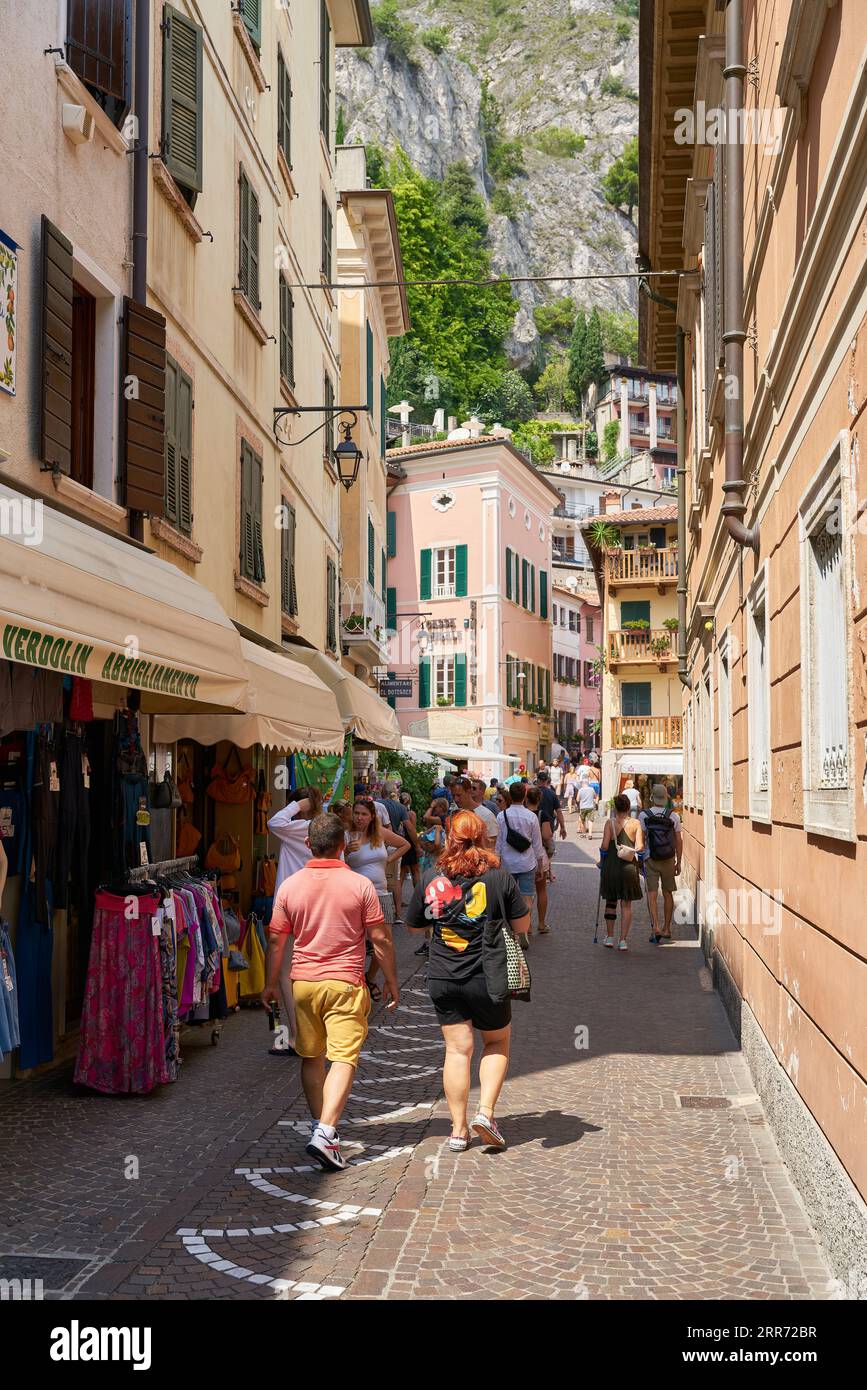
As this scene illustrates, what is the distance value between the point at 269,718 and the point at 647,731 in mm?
35194

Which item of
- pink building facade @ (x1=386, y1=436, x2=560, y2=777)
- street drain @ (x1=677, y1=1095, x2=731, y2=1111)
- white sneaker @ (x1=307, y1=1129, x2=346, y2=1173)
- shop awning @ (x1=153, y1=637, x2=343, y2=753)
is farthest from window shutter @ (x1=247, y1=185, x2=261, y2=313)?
pink building facade @ (x1=386, y1=436, x2=560, y2=777)

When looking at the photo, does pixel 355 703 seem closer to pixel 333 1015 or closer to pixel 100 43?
pixel 100 43

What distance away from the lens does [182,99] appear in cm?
1132

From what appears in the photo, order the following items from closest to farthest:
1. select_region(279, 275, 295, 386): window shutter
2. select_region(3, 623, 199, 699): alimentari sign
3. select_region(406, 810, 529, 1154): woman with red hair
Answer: select_region(3, 623, 199, 699): alimentari sign → select_region(406, 810, 529, 1154): woman with red hair → select_region(279, 275, 295, 386): window shutter

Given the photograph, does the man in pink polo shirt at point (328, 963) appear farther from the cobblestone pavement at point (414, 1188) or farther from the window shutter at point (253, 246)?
the window shutter at point (253, 246)

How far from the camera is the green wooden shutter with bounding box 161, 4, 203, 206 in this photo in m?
11.0

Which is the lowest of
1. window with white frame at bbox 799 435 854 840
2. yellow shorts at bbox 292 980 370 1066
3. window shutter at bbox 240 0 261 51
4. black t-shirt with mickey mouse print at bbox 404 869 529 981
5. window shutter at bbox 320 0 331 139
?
yellow shorts at bbox 292 980 370 1066

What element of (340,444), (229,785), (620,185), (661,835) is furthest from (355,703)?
(620,185)

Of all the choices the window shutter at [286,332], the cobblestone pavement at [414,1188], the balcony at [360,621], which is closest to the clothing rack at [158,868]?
the cobblestone pavement at [414,1188]

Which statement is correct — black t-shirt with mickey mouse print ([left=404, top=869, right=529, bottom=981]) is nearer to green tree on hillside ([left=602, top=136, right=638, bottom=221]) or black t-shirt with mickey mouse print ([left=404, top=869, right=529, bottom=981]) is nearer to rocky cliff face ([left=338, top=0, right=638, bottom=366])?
rocky cliff face ([left=338, top=0, right=638, bottom=366])

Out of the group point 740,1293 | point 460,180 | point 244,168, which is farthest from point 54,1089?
point 460,180

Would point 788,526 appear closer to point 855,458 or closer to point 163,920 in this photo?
point 855,458

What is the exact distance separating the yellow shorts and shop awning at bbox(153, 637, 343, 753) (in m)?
2.54

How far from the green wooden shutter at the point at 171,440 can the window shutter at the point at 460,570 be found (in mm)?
38703
